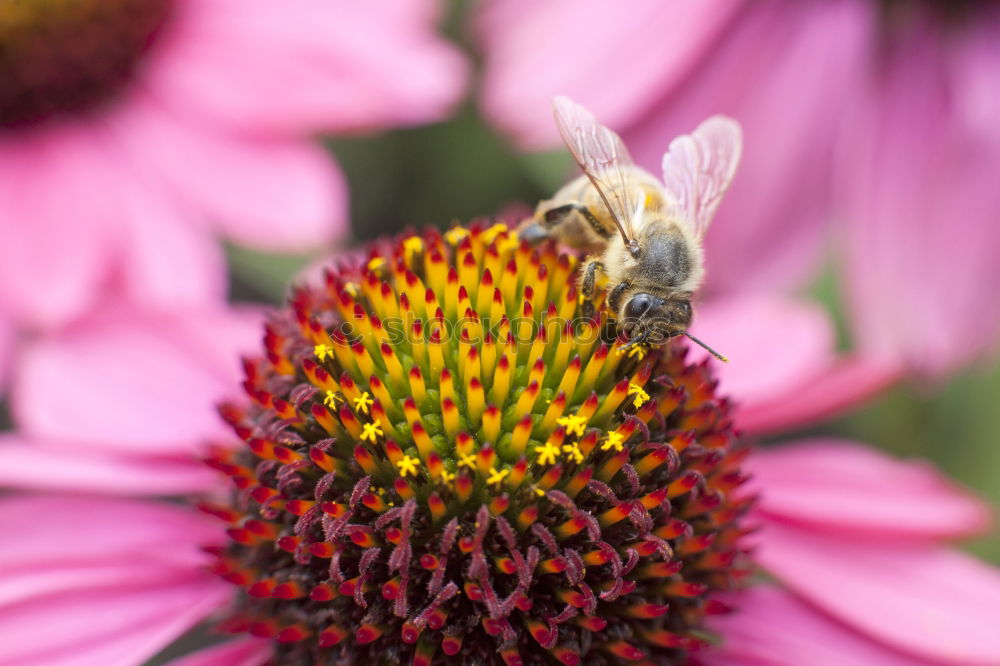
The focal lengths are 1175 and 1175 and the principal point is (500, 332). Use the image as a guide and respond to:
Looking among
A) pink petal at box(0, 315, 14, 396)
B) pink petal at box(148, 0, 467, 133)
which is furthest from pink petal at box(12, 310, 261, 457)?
pink petal at box(148, 0, 467, 133)

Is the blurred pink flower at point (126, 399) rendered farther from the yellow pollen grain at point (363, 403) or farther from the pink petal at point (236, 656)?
the yellow pollen grain at point (363, 403)

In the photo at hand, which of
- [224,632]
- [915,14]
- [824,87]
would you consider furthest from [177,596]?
[915,14]

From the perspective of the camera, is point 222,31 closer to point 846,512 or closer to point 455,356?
point 455,356

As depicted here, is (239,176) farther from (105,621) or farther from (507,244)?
(105,621)

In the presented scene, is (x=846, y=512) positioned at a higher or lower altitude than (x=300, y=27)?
lower

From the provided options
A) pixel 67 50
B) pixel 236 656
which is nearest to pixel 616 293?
pixel 236 656

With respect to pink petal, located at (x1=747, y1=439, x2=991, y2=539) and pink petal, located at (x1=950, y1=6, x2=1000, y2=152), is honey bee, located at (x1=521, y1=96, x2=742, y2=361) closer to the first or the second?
pink petal, located at (x1=747, y1=439, x2=991, y2=539)

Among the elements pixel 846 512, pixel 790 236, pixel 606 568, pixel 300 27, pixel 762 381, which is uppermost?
pixel 300 27

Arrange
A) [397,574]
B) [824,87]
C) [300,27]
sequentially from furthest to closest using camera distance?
[300,27]
[824,87]
[397,574]
